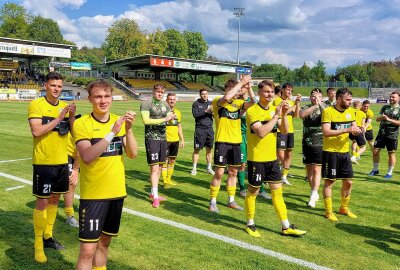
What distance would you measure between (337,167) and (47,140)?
4.95 meters

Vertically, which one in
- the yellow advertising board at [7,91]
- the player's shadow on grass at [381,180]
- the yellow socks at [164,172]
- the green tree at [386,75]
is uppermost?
the green tree at [386,75]

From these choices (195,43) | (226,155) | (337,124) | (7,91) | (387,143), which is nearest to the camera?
(337,124)

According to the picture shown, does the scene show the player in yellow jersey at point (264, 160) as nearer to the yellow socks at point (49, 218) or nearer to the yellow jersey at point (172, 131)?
the yellow socks at point (49, 218)

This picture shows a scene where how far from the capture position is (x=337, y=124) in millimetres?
6387

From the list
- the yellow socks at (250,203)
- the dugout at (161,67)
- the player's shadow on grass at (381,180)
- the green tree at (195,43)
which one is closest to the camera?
the yellow socks at (250,203)

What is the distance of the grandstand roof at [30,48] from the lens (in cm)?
5047

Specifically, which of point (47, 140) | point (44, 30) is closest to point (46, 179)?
point (47, 140)

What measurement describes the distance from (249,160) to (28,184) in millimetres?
5428

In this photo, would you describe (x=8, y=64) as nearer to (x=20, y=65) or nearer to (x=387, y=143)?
(x=20, y=65)

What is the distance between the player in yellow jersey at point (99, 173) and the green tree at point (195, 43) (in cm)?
10567

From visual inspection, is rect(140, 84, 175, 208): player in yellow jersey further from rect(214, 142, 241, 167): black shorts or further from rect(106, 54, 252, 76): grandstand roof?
rect(106, 54, 252, 76): grandstand roof

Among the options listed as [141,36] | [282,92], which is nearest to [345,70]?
[141,36]

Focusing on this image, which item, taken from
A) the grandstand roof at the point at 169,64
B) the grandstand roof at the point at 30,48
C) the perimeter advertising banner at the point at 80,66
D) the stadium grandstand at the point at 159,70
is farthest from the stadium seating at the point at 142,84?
the perimeter advertising banner at the point at 80,66

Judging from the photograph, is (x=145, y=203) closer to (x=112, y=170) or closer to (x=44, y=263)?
(x=44, y=263)
